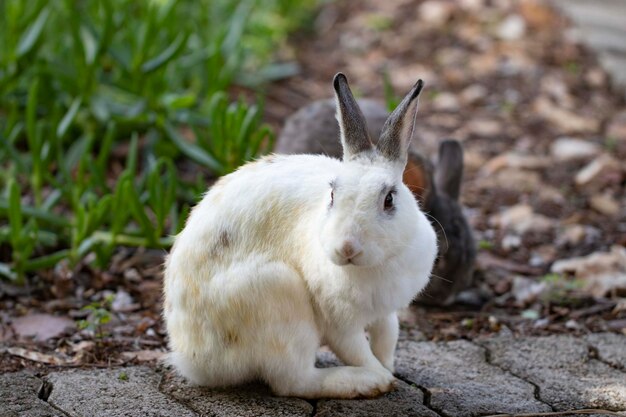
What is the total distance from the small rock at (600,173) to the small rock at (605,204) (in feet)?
0.66

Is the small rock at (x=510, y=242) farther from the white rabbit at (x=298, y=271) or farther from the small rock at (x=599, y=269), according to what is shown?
the white rabbit at (x=298, y=271)

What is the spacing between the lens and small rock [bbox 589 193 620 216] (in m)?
6.10

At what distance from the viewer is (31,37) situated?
19.4ft

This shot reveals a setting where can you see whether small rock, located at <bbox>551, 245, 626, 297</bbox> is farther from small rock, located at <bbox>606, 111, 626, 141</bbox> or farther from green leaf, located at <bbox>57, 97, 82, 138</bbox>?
green leaf, located at <bbox>57, 97, 82, 138</bbox>

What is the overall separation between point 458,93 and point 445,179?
2923 mm

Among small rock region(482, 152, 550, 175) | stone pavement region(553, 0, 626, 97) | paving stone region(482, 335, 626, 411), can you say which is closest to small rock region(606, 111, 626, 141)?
stone pavement region(553, 0, 626, 97)

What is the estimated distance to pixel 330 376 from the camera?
3.34 meters

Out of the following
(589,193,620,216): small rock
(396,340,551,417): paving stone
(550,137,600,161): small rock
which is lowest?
(396,340,551,417): paving stone

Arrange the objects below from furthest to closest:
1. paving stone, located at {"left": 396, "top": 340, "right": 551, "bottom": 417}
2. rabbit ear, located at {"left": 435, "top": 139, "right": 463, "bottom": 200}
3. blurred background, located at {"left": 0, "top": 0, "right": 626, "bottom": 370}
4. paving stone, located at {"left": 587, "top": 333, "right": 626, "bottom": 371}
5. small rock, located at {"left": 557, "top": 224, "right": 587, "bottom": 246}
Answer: small rock, located at {"left": 557, "top": 224, "right": 587, "bottom": 246}
rabbit ear, located at {"left": 435, "top": 139, "right": 463, "bottom": 200}
blurred background, located at {"left": 0, "top": 0, "right": 626, "bottom": 370}
paving stone, located at {"left": 587, "top": 333, "right": 626, "bottom": 371}
paving stone, located at {"left": 396, "top": 340, "right": 551, "bottom": 417}

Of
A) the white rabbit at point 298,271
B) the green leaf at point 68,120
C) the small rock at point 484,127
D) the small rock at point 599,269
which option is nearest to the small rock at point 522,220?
the small rock at point 599,269

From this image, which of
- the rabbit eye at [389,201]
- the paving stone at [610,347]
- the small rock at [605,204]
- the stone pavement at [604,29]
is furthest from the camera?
the stone pavement at [604,29]

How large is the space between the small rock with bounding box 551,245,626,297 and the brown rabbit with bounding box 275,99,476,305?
0.63 meters

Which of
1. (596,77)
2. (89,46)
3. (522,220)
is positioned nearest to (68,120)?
(89,46)

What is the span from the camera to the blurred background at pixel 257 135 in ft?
15.3
